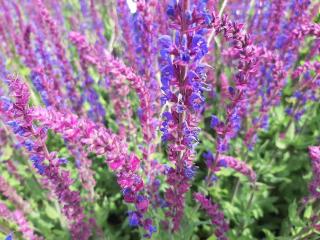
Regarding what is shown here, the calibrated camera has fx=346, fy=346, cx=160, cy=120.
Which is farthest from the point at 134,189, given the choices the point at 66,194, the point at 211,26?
the point at 211,26

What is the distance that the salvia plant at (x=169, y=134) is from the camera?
5.90 feet

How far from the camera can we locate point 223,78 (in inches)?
152

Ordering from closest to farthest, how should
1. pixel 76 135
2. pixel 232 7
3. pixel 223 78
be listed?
pixel 76 135 → pixel 223 78 → pixel 232 7

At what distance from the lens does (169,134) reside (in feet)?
6.61

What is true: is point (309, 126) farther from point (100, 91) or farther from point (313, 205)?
point (100, 91)

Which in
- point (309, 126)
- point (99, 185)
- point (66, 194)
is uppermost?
point (66, 194)

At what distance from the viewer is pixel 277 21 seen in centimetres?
418

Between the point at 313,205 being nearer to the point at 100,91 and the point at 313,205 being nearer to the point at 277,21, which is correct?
the point at 277,21

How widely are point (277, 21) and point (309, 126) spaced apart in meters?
1.72

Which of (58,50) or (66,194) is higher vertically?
(58,50)

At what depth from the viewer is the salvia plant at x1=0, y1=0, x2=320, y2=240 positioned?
1797 millimetres

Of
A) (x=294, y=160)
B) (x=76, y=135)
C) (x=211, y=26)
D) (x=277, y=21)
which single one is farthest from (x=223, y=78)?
(x=76, y=135)

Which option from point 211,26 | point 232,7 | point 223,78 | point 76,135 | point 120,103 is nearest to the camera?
point 76,135

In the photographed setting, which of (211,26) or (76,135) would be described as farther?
(211,26)
